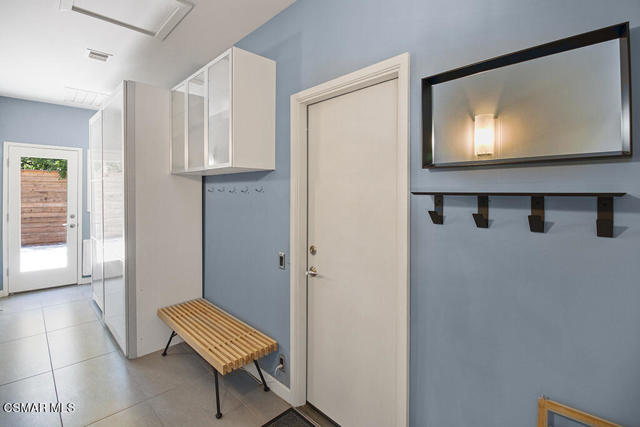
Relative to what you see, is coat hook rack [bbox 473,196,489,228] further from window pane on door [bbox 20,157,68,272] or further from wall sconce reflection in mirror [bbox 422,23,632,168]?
window pane on door [bbox 20,157,68,272]

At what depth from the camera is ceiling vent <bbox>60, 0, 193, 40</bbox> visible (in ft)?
6.93

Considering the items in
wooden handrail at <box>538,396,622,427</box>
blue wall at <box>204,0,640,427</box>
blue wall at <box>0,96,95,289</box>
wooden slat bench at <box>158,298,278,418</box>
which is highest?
blue wall at <box>0,96,95,289</box>

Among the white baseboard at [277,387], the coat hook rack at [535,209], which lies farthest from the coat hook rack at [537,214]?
the white baseboard at [277,387]

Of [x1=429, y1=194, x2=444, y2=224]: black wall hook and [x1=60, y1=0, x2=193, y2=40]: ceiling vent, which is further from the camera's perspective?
[x1=60, y1=0, x2=193, y2=40]: ceiling vent

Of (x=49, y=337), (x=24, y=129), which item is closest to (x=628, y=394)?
(x=49, y=337)

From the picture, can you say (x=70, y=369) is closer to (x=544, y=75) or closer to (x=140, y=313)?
(x=140, y=313)

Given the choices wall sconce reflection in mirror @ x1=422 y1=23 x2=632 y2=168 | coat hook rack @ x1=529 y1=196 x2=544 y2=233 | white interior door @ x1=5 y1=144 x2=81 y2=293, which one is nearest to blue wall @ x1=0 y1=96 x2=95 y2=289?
white interior door @ x1=5 y1=144 x2=81 y2=293

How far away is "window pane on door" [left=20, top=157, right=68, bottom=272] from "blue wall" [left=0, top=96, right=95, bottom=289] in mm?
258

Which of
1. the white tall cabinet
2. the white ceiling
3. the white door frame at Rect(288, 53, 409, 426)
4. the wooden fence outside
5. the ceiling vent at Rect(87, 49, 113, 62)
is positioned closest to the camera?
the white door frame at Rect(288, 53, 409, 426)

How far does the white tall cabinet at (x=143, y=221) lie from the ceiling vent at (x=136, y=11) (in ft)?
1.61

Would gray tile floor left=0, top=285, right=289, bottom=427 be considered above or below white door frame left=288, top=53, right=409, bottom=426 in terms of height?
below

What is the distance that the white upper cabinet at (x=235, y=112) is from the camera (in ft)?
6.75

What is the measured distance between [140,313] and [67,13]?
7.89 ft

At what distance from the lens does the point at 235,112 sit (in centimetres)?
204
